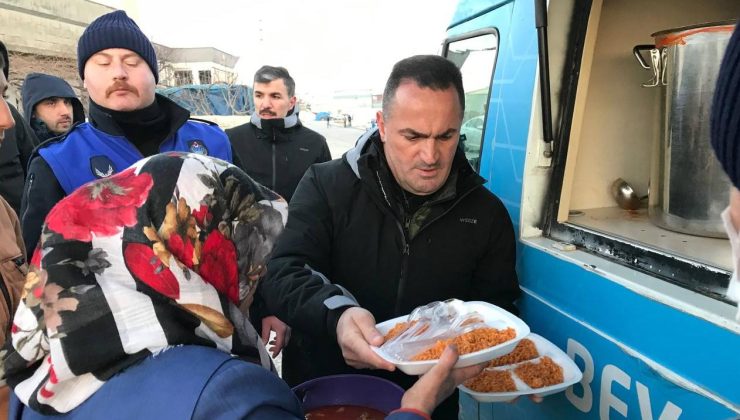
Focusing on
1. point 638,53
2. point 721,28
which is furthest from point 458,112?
point 721,28

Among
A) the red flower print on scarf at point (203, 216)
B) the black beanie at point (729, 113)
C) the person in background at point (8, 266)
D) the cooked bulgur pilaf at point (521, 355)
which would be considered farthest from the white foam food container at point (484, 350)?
the person in background at point (8, 266)

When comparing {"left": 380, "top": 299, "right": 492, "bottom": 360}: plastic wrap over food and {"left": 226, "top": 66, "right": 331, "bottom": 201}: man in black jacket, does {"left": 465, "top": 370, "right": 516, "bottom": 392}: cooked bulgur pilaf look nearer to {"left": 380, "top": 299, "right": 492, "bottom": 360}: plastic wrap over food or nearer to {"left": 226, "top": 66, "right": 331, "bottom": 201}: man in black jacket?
{"left": 380, "top": 299, "right": 492, "bottom": 360}: plastic wrap over food

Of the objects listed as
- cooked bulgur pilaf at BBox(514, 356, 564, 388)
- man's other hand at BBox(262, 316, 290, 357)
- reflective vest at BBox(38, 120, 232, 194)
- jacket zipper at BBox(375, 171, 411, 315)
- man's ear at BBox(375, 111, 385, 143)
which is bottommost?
man's other hand at BBox(262, 316, 290, 357)

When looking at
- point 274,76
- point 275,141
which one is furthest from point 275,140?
point 274,76

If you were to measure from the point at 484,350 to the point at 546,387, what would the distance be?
35cm

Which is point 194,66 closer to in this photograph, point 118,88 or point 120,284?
point 118,88

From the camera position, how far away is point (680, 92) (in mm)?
1838

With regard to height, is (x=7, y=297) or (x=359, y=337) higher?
(x=7, y=297)

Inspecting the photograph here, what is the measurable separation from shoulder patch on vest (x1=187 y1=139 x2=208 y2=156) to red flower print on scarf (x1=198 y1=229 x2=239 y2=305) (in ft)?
4.04

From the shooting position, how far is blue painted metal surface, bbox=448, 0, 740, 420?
3.98 feet

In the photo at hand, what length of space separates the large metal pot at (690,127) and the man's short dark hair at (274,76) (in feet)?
10.1

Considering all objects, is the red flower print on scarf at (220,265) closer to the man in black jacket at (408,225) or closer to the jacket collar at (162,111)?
the man in black jacket at (408,225)

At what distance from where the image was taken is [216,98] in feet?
66.7

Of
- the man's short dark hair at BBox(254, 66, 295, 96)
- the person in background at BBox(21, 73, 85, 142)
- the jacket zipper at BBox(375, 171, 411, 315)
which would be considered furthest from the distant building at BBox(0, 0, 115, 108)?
the jacket zipper at BBox(375, 171, 411, 315)
